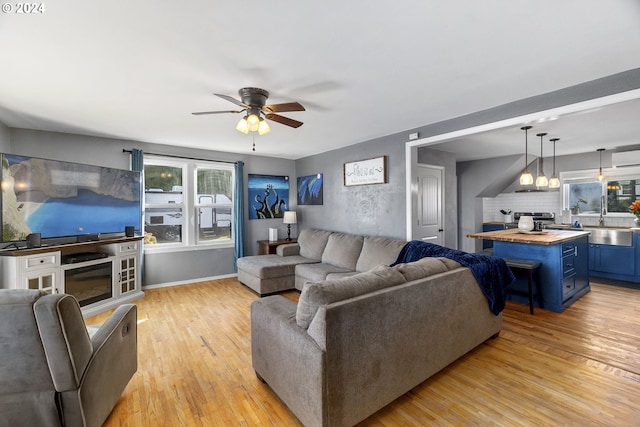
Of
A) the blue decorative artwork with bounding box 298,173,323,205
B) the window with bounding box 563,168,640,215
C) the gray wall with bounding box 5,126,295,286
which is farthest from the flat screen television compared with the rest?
the window with bounding box 563,168,640,215

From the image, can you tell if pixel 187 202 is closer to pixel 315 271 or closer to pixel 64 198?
pixel 64 198

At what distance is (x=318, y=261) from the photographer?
461cm

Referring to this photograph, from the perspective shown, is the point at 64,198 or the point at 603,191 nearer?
the point at 64,198

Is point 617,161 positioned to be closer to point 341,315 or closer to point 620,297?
point 620,297

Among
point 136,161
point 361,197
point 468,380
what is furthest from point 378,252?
point 136,161

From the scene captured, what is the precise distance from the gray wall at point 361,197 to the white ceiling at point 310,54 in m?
0.99

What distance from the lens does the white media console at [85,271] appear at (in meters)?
2.91

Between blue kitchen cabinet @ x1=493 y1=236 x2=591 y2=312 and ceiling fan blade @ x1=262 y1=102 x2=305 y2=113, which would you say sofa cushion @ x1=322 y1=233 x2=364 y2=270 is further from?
ceiling fan blade @ x1=262 y1=102 x2=305 y2=113

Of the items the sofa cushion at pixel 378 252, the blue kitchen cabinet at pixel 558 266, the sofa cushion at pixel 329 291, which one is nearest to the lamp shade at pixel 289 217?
the sofa cushion at pixel 378 252

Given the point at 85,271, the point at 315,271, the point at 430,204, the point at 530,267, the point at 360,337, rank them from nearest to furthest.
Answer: the point at 360,337 < the point at 530,267 < the point at 85,271 < the point at 315,271 < the point at 430,204

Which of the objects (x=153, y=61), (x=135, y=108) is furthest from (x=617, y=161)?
(x=135, y=108)

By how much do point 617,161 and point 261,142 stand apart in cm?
618

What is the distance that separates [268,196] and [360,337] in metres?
4.61

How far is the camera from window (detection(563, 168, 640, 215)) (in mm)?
5082
